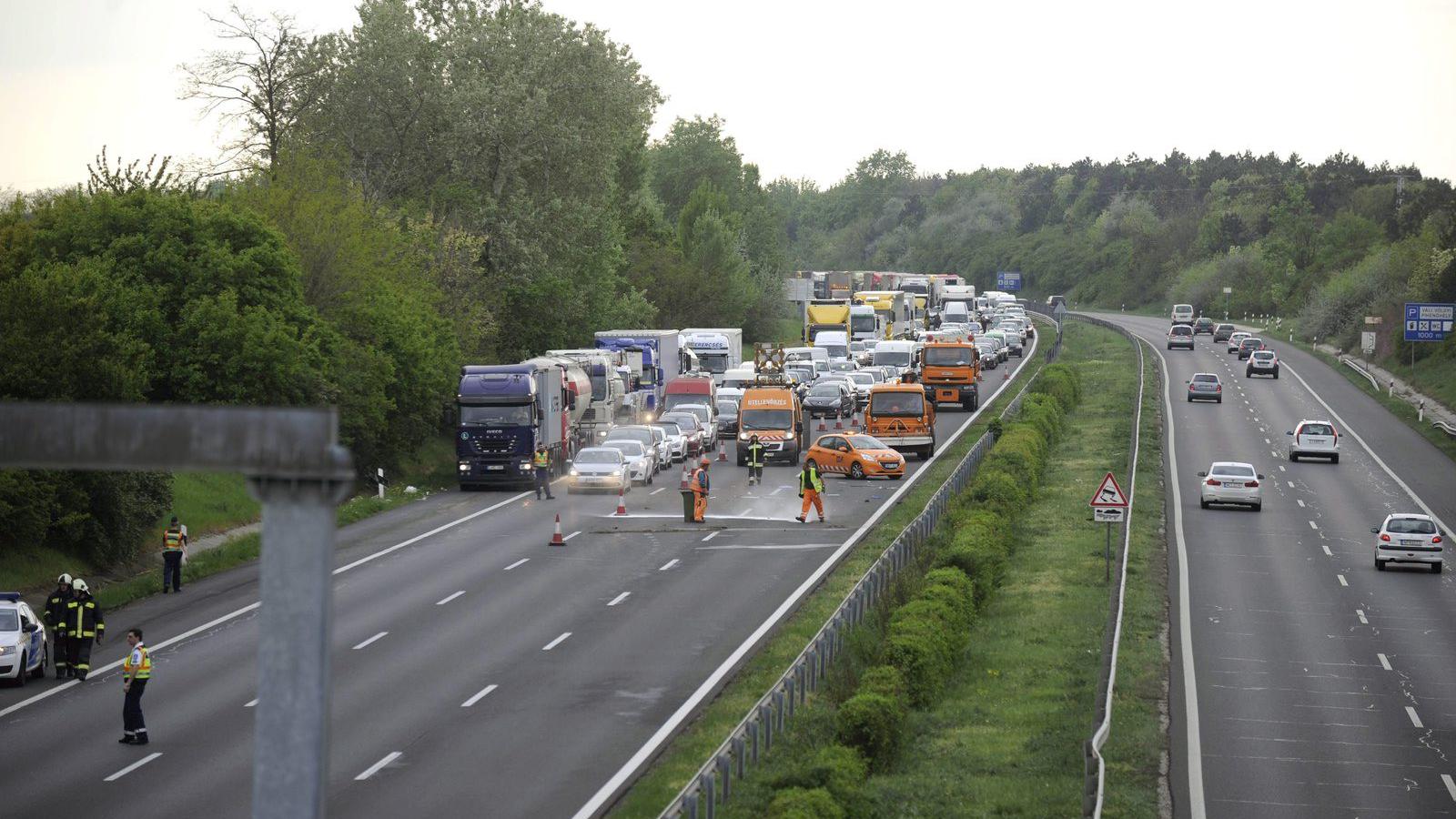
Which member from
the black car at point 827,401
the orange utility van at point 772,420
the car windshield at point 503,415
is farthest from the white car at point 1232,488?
the black car at point 827,401

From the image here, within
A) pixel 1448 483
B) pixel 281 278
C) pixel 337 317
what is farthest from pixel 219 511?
pixel 1448 483

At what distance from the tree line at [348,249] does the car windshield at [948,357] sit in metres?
15.4

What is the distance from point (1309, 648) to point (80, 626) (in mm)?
19516

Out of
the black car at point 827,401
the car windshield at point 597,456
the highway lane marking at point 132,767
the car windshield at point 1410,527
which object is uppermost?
the black car at point 827,401

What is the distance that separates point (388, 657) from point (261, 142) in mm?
46390

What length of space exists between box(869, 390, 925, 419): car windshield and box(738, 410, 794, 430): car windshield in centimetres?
280

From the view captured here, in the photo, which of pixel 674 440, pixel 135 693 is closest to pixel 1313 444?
pixel 674 440

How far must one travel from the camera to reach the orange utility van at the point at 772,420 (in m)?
54.4

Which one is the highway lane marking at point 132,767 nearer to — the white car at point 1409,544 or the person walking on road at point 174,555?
the person walking on road at point 174,555

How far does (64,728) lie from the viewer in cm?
2291

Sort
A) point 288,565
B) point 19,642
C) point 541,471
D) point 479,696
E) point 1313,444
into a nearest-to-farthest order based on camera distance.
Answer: point 288,565
point 479,696
point 19,642
point 541,471
point 1313,444

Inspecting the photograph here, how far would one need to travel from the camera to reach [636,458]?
50812mm

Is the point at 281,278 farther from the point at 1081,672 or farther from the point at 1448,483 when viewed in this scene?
the point at 1448,483

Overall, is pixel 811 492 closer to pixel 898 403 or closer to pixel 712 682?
pixel 898 403
